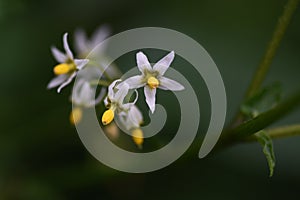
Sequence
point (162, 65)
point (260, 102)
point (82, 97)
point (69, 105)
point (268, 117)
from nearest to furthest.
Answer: point (268, 117) → point (162, 65) → point (260, 102) → point (82, 97) → point (69, 105)

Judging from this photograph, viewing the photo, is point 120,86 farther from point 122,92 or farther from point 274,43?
point 274,43

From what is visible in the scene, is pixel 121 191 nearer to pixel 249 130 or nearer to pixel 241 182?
pixel 241 182

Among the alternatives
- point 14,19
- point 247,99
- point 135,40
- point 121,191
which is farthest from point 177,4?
point 247,99

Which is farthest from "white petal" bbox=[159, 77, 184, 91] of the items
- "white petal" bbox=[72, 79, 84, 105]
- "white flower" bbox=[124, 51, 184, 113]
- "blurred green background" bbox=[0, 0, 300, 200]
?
"blurred green background" bbox=[0, 0, 300, 200]

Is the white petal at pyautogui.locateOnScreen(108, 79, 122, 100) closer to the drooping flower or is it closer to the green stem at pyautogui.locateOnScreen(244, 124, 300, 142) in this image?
the drooping flower

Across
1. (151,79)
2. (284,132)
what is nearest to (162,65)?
→ (151,79)
